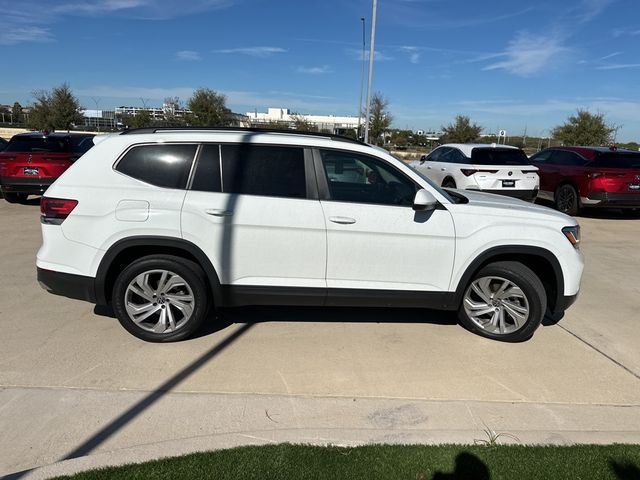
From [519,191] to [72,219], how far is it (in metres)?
9.46

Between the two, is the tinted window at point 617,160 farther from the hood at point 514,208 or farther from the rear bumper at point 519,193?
the hood at point 514,208

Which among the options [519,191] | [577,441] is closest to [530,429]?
[577,441]

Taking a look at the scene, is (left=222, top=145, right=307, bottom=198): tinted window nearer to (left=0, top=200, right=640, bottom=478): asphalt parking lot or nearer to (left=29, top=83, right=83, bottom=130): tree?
(left=0, top=200, right=640, bottom=478): asphalt parking lot

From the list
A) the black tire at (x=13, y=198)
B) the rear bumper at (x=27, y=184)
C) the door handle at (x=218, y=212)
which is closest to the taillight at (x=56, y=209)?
the door handle at (x=218, y=212)

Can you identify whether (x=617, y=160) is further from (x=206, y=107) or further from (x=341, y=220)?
(x=206, y=107)

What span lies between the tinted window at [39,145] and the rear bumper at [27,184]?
0.64 m

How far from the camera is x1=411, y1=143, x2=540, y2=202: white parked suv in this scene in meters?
10.9

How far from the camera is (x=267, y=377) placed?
3.86 metres

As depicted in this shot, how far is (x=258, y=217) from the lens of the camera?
4.17m

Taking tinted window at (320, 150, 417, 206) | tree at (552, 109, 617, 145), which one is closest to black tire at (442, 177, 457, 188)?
tinted window at (320, 150, 417, 206)

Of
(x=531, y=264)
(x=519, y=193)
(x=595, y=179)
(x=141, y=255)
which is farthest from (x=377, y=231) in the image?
(x=595, y=179)

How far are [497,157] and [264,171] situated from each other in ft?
27.6

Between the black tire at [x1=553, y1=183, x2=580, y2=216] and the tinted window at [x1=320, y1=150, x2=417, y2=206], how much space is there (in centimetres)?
904

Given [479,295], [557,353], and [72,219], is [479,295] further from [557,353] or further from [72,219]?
[72,219]
